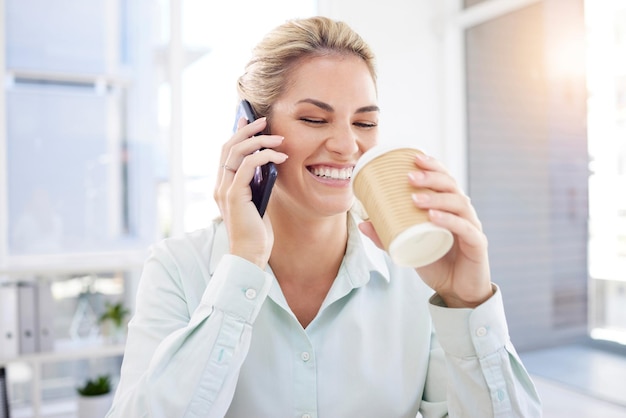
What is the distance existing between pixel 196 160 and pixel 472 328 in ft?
9.03

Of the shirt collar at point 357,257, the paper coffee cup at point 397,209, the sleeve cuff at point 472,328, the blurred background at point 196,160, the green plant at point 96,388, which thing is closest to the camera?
the paper coffee cup at point 397,209

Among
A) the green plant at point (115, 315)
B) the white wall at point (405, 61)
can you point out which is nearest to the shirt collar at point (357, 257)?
Result: the green plant at point (115, 315)

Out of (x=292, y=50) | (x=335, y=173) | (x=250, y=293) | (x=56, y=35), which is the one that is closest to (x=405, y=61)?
(x=56, y=35)

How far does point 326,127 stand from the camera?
1137mm

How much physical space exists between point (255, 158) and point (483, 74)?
314cm

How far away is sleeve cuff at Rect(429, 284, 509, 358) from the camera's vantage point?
92 cm

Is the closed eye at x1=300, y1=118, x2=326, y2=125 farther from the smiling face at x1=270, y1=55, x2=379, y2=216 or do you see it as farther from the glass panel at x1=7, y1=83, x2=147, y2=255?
the glass panel at x1=7, y1=83, x2=147, y2=255

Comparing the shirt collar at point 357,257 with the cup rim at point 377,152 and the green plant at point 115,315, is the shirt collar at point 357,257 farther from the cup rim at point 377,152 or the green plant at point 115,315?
the green plant at point 115,315

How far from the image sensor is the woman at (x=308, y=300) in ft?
3.11

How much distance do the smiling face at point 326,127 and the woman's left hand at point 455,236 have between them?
0.79ft

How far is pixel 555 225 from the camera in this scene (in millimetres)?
3352

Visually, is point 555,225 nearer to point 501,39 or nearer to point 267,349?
point 501,39

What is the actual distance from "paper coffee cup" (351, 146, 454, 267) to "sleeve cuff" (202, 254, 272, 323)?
0.30m

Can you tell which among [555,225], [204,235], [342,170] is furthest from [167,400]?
[555,225]
